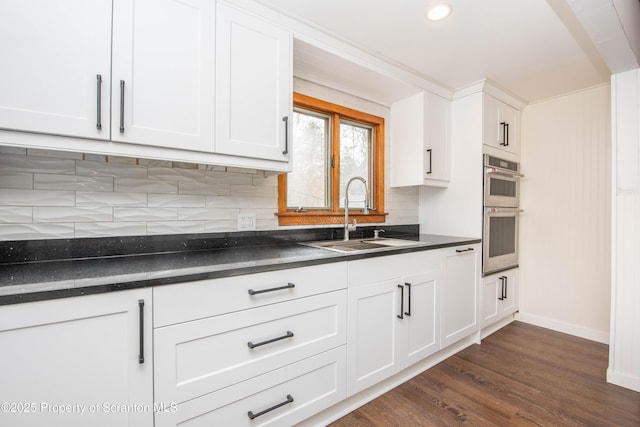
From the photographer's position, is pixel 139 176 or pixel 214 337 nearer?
pixel 214 337

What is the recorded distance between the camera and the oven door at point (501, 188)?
2.51 m

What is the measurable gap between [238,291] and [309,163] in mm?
1346

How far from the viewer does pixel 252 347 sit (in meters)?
1.22

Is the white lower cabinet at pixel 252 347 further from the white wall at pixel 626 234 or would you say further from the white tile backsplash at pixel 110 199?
the white wall at pixel 626 234

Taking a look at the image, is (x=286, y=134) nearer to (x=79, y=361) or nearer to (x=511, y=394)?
(x=79, y=361)

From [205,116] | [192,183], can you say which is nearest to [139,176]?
[192,183]

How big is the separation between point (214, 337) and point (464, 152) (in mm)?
2485

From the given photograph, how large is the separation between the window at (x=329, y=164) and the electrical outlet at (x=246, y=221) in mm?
215

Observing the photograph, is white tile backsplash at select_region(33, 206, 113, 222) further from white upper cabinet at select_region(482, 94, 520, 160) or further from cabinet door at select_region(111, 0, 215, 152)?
white upper cabinet at select_region(482, 94, 520, 160)

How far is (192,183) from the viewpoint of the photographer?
1.67m

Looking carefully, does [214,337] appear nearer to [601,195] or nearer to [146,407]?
[146,407]

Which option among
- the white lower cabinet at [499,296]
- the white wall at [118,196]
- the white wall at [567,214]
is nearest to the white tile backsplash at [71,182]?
the white wall at [118,196]

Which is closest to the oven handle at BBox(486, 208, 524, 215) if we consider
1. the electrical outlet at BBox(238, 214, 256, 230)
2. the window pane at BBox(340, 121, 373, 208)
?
the window pane at BBox(340, 121, 373, 208)

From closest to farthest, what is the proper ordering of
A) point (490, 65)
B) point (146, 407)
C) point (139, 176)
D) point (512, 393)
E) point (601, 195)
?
point (146, 407) → point (139, 176) → point (512, 393) → point (490, 65) → point (601, 195)
